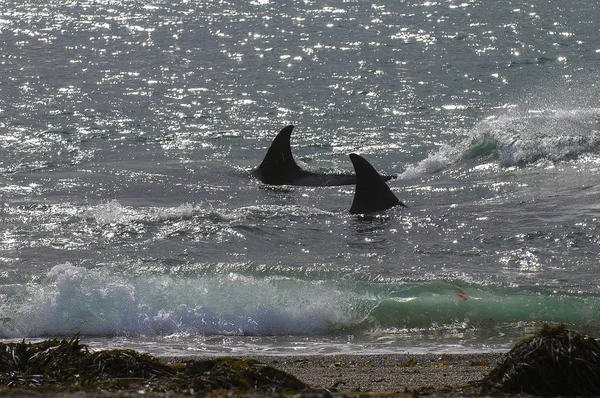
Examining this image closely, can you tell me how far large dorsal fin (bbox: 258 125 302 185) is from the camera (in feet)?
47.8

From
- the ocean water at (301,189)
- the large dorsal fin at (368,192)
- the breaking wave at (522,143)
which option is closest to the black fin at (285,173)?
the ocean water at (301,189)

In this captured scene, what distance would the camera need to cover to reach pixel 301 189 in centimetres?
1391

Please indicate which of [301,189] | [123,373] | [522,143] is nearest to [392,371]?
[123,373]

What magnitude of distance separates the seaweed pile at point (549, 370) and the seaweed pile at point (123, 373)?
1102 mm

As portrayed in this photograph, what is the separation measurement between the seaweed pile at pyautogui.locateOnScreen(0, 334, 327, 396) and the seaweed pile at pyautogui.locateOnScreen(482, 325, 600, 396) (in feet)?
3.62

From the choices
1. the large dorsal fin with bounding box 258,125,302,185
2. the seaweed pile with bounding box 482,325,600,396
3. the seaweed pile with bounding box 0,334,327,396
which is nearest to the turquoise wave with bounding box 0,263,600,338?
the seaweed pile with bounding box 0,334,327,396

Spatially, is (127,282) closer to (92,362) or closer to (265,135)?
(92,362)

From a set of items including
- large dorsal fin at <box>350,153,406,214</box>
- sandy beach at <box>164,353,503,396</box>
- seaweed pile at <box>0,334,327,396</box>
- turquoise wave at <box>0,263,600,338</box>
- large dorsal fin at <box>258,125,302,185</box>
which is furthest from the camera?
large dorsal fin at <box>258,125,302,185</box>

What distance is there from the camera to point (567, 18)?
32781 mm

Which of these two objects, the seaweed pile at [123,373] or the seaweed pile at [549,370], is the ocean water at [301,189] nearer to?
the seaweed pile at [123,373]

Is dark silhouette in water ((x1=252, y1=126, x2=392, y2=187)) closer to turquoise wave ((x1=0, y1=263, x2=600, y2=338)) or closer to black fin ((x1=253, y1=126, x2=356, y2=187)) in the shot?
black fin ((x1=253, y1=126, x2=356, y2=187))

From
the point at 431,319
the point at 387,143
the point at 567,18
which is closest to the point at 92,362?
the point at 431,319

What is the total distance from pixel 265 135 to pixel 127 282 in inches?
377

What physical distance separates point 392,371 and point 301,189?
25.8 feet
